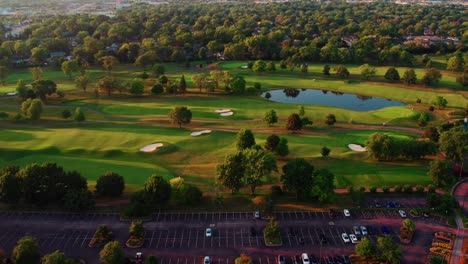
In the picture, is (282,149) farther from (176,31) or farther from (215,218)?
(176,31)

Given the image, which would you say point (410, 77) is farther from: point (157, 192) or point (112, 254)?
point (112, 254)

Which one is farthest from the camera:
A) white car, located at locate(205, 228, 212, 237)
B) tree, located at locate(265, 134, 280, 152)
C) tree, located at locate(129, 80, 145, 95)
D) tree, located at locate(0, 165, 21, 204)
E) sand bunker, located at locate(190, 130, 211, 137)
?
tree, located at locate(129, 80, 145, 95)

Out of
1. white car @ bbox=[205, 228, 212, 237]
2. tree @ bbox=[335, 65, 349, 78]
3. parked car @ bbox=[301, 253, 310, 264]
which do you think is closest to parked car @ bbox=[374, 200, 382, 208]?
parked car @ bbox=[301, 253, 310, 264]

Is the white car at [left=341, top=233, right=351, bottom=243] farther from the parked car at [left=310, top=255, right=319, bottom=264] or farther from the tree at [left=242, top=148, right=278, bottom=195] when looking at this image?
the tree at [left=242, top=148, right=278, bottom=195]

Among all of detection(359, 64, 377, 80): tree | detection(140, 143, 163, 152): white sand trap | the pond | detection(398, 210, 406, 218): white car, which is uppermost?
detection(359, 64, 377, 80): tree

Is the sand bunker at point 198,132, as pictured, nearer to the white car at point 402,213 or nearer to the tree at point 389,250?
the white car at point 402,213

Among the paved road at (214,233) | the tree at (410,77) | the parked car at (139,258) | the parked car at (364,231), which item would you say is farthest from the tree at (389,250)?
the tree at (410,77)

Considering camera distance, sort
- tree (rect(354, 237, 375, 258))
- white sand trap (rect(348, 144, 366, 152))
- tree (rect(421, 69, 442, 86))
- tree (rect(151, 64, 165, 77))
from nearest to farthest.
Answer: tree (rect(354, 237, 375, 258)), white sand trap (rect(348, 144, 366, 152)), tree (rect(421, 69, 442, 86)), tree (rect(151, 64, 165, 77))
